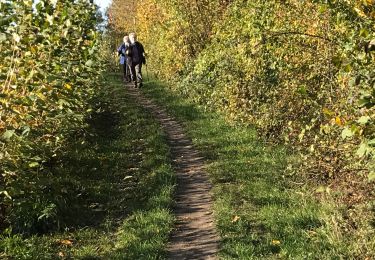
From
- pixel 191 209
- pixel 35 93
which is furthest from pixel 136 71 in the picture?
pixel 35 93

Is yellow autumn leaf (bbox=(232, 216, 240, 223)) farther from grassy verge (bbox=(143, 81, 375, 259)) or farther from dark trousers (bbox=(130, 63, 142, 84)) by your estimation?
dark trousers (bbox=(130, 63, 142, 84))

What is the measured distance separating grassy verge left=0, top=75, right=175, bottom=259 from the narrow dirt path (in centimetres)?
18

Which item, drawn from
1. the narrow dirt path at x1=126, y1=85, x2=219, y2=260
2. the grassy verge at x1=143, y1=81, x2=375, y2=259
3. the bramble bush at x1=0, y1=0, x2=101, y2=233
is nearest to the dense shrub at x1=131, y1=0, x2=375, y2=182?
the grassy verge at x1=143, y1=81, x2=375, y2=259

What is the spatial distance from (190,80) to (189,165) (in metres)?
7.19

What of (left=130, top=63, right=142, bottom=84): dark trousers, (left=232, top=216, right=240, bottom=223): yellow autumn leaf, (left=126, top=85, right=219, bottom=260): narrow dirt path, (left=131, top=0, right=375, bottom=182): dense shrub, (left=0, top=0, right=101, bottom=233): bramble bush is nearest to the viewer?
(left=131, top=0, right=375, bottom=182): dense shrub

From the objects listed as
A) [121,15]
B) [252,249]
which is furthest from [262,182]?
[121,15]

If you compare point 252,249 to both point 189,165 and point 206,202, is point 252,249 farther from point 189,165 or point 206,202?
point 189,165

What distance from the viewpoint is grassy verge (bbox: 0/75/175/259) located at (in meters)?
5.97

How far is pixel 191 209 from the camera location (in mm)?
7164

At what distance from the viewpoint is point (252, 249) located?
5.57 meters

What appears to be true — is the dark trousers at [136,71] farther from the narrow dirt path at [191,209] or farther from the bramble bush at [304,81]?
the narrow dirt path at [191,209]

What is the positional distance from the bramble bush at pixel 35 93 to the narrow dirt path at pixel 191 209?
6.14 feet

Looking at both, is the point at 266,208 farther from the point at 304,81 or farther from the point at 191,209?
the point at 304,81

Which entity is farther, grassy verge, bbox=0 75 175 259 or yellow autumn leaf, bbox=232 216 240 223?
yellow autumn leaf, bbox=232 216 240 223
